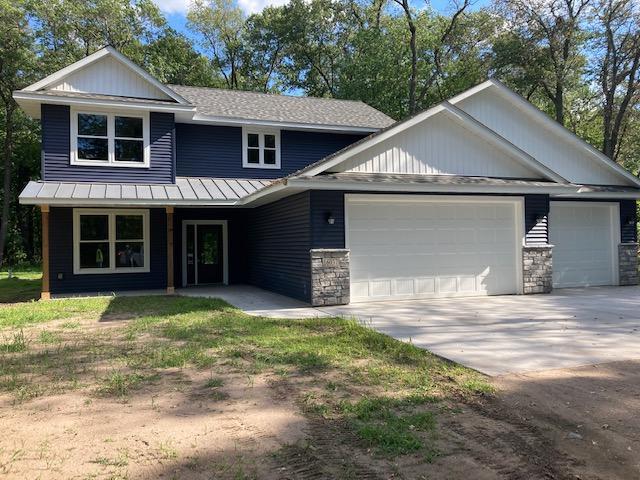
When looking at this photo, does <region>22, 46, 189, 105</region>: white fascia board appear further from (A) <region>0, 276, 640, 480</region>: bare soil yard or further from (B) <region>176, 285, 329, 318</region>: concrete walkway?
(A) <region>0, 276, 640, 480</region>: bare soil yard

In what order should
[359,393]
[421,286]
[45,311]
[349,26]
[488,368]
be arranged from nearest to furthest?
[359,393] < [488,368] < [45,311] < [421,286] < [349,26]

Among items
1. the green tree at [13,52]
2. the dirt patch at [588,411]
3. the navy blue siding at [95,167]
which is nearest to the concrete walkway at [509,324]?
the dirt patch at [588,411]

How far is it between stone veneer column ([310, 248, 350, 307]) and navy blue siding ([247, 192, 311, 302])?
0.80 ft

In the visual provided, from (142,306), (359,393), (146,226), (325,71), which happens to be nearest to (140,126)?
(146,226)

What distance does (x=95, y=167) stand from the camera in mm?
12977

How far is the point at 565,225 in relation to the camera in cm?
1325

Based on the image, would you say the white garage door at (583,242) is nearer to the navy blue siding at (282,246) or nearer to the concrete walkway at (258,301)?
the navy blue siding at (282,246)

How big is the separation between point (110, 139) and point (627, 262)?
585 inches

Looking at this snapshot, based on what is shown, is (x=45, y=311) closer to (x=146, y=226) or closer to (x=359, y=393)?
(x=146, y=226)

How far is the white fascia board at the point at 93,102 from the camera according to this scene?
1199cm

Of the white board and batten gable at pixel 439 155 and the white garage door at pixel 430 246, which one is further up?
the white board and batten gable at pixel 439 155

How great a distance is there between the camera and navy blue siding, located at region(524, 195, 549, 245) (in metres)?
11.5

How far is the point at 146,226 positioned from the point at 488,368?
11.3 meters

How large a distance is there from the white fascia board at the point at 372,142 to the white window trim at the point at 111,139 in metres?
6.00
